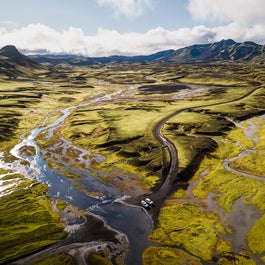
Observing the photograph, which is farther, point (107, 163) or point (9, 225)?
point (107, 163)

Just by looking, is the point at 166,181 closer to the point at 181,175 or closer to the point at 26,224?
the point at 181,175

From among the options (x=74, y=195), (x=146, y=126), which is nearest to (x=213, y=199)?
(x=74, y=195)

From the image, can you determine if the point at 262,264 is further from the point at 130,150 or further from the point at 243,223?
the point at 130,150

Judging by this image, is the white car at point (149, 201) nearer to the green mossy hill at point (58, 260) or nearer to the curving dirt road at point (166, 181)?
the curving dirt road at point (166, 181)

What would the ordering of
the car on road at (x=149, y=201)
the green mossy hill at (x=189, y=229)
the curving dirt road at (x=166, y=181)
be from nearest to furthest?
the green mossy hill at (x=189, y=229) → the car on road at (x=149, y=201) → the curving dirt road at (x=166, y=181)

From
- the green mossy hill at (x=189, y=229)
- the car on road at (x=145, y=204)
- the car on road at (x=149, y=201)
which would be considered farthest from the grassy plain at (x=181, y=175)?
the car on road at (x=145, y=204)

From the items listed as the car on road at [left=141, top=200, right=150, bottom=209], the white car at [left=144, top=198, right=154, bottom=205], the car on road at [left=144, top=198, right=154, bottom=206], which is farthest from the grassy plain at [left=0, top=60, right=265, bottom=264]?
the car on road at [left=141, top=200, right=150, bottom=209]
